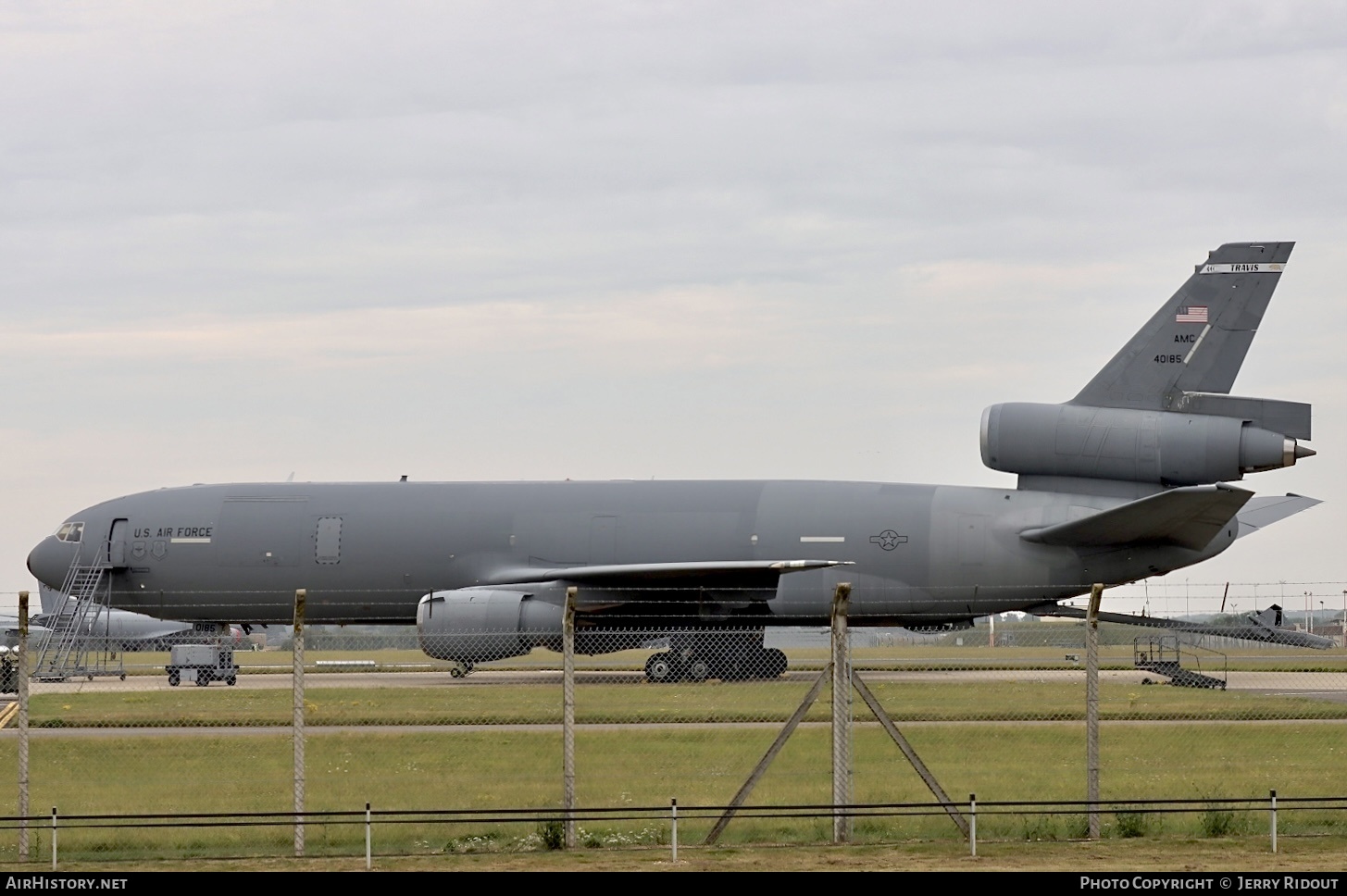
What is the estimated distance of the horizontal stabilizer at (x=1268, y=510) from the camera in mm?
29484

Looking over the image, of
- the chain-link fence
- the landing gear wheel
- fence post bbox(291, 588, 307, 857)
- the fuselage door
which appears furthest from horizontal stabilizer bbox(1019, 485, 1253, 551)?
the fuselage door

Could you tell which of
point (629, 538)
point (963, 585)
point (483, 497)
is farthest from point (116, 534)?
point (963, 585)

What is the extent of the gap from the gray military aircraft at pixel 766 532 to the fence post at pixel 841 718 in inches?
554

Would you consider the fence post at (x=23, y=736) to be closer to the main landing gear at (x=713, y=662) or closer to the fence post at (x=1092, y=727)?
the fence post at (x=1092, y=727)

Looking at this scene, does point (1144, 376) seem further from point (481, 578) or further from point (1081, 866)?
point (1081, 866)

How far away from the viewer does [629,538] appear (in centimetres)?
2981

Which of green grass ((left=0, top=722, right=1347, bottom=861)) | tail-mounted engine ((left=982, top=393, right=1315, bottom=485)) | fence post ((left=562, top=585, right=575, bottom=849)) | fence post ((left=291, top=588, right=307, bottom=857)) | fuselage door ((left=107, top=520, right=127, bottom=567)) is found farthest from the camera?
fuselage door ((left=107, top=520, right=127, bottom=567))

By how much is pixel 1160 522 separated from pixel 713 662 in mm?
8139

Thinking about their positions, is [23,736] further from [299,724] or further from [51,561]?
[51,561]

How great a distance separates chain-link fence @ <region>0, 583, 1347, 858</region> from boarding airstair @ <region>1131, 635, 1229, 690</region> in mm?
984

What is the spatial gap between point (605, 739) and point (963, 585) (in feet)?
44.1

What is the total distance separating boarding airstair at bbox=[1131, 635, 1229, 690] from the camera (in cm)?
2758

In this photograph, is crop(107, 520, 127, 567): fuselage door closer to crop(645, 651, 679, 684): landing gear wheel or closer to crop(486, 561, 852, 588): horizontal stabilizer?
crop(486, 561, 852, 588): horizontal stabilizer

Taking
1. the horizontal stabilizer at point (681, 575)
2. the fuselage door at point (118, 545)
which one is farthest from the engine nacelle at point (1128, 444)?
the fuselage door at point (118, 545)
